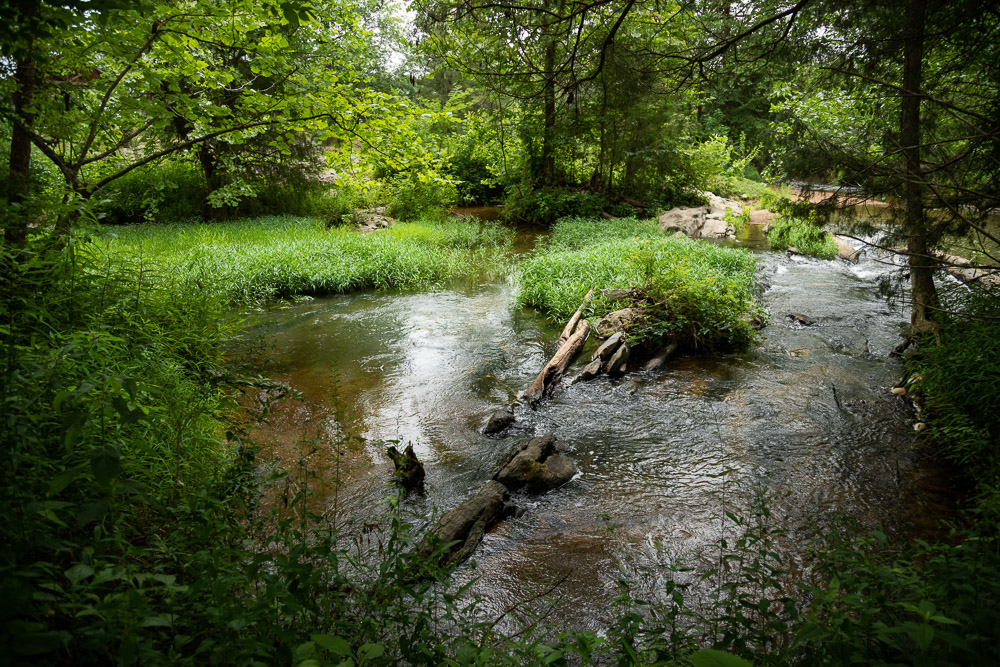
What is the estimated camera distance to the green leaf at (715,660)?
1.56 m

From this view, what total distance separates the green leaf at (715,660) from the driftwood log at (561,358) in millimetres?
4244

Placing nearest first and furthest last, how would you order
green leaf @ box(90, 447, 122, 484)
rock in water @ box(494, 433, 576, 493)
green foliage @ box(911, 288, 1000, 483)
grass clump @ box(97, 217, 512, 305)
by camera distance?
1. green leaf @ box(90, 447, 122, 484)
2. green foliage @ box(911, 288, 1000, 483)
3. rock in water @ box(494, 433, 576, 493)
4. grass clump @ box(97, 217, 512, 305)

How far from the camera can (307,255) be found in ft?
37.9

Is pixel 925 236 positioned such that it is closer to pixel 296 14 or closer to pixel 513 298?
pixel 296 14

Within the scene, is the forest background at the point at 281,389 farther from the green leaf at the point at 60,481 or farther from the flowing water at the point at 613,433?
the flowing water at the point at 613,433

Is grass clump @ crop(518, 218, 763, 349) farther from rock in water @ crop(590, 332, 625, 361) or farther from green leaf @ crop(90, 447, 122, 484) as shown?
green leaf @ crop(90, 447, 122, 484)

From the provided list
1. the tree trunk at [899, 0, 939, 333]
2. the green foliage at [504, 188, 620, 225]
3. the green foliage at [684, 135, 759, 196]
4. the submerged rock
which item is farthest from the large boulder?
the tree trunk at [899, 0, 939, 333]

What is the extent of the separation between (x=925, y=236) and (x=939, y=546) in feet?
11.7

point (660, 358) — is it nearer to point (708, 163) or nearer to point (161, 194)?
point (708, 163)

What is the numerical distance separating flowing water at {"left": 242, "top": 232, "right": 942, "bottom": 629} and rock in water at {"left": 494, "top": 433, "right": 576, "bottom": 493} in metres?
0.11

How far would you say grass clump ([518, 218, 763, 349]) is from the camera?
726 cm

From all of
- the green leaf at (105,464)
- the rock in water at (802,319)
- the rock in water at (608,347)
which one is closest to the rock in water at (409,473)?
the green leaf at (105,464)

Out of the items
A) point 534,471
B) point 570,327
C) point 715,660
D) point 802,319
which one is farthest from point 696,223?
point 715,660

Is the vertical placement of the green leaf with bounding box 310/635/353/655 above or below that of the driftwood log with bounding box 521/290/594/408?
above
